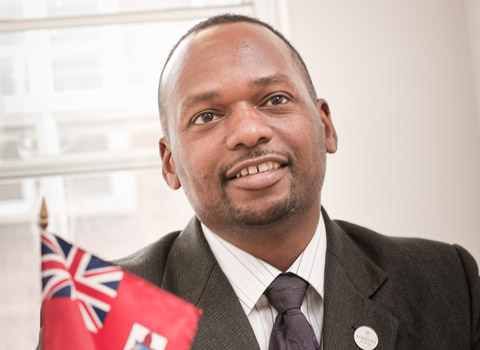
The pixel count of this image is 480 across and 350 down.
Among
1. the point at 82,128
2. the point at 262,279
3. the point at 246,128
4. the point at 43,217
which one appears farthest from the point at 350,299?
the point at 82,128

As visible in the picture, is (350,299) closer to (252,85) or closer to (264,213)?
(264,213)

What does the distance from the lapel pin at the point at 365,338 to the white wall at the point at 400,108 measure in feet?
3.13

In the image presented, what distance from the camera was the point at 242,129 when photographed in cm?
124

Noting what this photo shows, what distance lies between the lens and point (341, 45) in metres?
2.28

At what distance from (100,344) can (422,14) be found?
1847 mm

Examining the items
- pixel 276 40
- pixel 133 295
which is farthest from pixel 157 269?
pixel 276 40

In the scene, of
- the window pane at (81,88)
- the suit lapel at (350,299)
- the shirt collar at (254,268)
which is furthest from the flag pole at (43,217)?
the window pane at (81,88)

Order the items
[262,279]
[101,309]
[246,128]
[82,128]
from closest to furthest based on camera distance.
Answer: [101,309] → [246,128] → [262,279] → [82,128]

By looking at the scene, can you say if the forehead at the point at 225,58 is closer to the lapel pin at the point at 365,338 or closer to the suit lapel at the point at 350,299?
the suit lapel at the point at 350,299

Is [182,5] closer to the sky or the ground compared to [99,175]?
closer to the sky

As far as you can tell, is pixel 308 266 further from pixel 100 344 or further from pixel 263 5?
pixel 263 5

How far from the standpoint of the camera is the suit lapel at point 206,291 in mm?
1261

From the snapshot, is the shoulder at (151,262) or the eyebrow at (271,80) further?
the shoulder at (151,262)

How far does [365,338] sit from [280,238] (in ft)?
0.91
